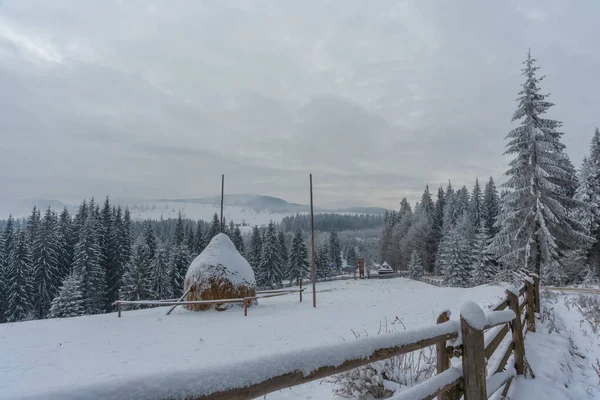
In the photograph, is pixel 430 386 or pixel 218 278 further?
pixel 218 278

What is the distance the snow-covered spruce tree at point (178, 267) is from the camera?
4212 cm

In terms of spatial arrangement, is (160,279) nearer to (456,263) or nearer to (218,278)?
(218,278)

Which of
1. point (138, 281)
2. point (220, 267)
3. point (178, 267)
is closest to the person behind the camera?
point (220, 267)

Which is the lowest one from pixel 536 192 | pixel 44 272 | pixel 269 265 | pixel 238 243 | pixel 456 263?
pixel 269 265

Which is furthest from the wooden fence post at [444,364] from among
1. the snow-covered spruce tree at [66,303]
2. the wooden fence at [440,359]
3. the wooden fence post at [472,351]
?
the snow-covered spruce tree at [66,303]

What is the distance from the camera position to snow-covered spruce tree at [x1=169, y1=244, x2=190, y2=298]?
42.1m

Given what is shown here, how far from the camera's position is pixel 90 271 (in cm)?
3734

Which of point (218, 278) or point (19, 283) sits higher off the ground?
point (218, 278)

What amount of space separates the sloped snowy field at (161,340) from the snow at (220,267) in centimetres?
187

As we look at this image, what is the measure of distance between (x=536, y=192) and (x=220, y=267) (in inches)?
750

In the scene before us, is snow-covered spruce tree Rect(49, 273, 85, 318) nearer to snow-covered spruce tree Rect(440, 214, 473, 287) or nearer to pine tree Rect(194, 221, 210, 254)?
pine tree Rect(194, 221, 210, 254)

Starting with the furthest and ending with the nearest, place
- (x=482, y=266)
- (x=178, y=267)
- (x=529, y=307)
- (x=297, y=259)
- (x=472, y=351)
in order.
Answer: (x=297, y=259), (x=178, y=267), (x=482, y=266), (x=529, y=307), (x=472, y=351)

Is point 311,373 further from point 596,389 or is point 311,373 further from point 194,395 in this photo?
point 596,389

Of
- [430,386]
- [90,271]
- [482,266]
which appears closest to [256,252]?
[90,271]
